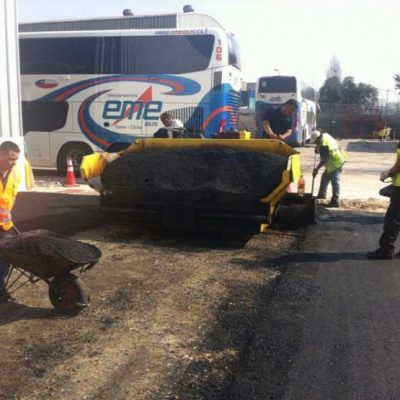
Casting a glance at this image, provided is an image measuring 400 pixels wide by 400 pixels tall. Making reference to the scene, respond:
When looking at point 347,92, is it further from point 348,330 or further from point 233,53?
point 348,330

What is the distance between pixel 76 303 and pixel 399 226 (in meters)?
4.10

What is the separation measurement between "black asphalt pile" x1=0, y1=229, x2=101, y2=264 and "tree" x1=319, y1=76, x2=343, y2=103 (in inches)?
2226

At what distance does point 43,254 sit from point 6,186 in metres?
0.85

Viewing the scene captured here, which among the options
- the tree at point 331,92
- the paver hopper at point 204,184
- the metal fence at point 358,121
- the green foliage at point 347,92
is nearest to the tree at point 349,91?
the green foliage at point 347,92

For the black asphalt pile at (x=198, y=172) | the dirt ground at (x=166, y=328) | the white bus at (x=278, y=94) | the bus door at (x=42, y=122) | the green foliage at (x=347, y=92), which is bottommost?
the dirt ground at (x=166, y=328)

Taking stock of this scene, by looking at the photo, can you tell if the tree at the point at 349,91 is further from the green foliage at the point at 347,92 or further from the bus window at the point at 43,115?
the bus window at the point at 43,115

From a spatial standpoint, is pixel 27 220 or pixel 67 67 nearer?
pixel 27 220

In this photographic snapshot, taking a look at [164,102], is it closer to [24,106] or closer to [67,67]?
[67,67]

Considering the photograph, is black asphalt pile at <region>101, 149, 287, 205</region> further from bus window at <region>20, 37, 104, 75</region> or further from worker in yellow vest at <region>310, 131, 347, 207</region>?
bus window at <region>20, 37, 104, 75</region>

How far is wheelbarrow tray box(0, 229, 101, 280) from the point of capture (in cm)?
398

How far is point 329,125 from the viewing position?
42688 mm

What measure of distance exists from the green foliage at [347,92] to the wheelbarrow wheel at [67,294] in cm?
5538

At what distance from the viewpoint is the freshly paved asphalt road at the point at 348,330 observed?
126 inches

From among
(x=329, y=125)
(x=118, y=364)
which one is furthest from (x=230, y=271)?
(x=329, y=125)
